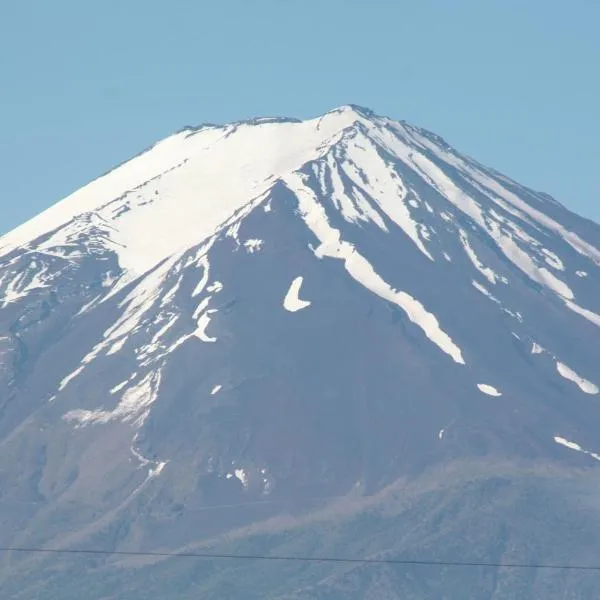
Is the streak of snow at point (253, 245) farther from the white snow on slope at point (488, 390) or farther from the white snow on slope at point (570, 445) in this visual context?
the white snow on slope at point (570, 445)

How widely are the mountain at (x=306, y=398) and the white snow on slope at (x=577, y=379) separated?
7.1 inches

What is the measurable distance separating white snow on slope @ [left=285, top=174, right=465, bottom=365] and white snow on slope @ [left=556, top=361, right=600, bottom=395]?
980 cm

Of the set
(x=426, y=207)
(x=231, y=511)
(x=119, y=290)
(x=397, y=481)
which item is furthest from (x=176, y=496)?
(x=426, y=207)

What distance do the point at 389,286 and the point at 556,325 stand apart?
52.4ft

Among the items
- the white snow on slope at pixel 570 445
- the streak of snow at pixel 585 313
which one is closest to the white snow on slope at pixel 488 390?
the white snow on slope at pixel 570 445

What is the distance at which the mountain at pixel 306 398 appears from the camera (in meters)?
158

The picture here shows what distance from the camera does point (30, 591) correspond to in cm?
15700

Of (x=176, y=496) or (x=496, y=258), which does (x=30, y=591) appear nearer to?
(x=176, y=496)

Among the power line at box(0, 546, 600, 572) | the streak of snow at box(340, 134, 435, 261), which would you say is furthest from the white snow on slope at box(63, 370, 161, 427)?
the streak of snow at box(340, 134, 435, 261)

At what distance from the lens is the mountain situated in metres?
158

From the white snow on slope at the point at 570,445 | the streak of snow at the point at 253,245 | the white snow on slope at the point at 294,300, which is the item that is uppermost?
the streak of snow at the point at 253,245

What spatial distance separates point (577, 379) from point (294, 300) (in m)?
27.1

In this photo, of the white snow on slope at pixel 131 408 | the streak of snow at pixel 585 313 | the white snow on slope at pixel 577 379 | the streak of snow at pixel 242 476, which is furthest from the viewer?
the streak of snow at pixel 585 313

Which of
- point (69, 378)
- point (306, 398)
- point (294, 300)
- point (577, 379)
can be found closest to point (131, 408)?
point (69, 378)
